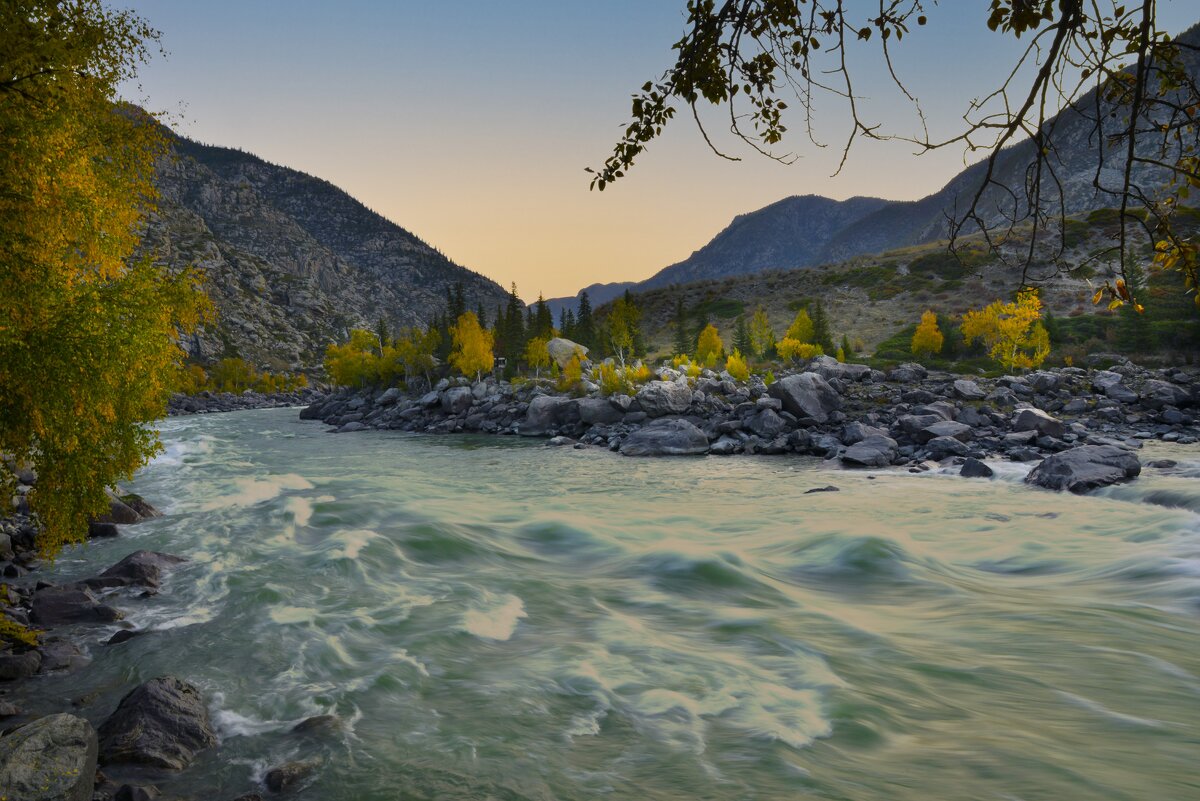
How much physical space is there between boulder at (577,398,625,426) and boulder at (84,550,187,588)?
3644cm

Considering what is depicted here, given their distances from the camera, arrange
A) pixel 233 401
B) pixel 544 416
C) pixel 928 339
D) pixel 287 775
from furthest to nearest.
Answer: pixel 233 401 → pixel 928 339 → pixel 544 416 → pixel 287 775

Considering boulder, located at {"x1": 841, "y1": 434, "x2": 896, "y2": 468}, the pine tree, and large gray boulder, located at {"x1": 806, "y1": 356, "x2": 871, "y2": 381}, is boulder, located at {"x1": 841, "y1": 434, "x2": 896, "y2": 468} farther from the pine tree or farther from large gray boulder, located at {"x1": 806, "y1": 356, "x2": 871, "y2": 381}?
the pine tree

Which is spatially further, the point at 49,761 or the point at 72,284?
the point at 72,284

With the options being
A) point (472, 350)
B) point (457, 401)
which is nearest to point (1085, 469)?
point (457, 401)

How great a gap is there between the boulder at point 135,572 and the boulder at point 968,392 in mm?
43216

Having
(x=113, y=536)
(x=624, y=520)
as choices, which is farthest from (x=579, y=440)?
(x=113, y=536)

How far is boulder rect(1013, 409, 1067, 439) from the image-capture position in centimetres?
3083

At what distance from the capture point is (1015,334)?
55.3 m

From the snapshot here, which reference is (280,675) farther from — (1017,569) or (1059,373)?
(1059,373)

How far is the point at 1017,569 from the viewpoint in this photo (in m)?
13.8

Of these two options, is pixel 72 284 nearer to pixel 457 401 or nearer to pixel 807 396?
pixel 807 396

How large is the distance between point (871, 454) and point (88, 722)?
28974 mm

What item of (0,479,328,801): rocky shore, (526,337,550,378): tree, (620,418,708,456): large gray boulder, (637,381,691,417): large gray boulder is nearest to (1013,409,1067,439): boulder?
(620,418,708,456): large gray boulder

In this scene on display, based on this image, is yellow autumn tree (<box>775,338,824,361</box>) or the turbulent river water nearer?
the turbulent river water
